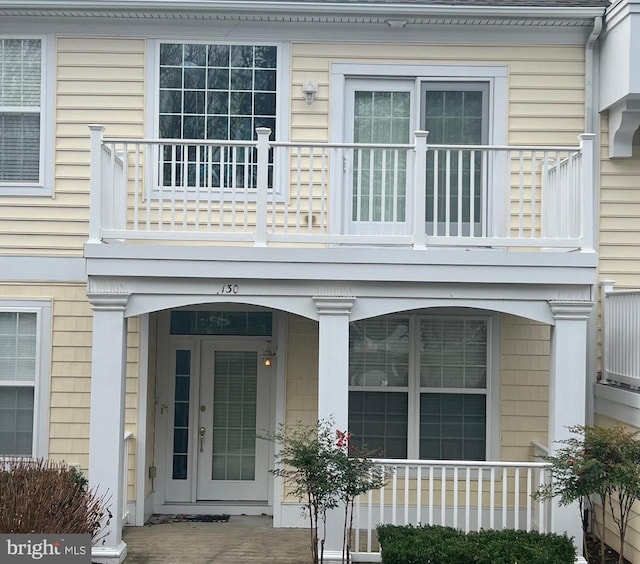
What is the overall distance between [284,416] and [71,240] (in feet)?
10.5

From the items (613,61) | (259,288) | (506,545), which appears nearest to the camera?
(506,545)

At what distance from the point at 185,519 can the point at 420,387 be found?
10.4 feet

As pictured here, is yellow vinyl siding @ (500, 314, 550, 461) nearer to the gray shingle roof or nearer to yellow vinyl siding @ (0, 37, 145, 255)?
the gray shingle roof

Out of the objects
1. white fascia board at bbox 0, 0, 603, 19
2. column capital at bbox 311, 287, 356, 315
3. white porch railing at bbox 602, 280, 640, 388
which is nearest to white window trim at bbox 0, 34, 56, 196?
white fascia board at bbox 0, 0, 603, 19

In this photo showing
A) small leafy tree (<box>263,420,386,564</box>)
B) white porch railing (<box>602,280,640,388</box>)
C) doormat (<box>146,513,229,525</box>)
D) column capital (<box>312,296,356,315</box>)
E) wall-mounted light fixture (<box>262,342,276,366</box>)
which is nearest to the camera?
small leafy tree (<box>263,420,386,564</box>)

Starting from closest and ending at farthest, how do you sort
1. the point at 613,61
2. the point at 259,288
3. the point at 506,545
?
the point at 506,545
the point at 259,288
the point at 613,61

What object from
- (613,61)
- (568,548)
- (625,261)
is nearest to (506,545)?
(568,548)

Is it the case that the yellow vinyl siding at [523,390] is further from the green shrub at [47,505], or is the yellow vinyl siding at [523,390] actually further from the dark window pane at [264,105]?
the green shrub at [47,505]

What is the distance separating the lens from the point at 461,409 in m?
9.11

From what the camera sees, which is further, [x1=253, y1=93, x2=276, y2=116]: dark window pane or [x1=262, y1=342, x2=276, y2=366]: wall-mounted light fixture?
[x1=262, y1=342, x2=276, y2=366]: wall-mounted light fixture

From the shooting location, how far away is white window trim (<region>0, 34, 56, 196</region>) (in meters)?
8.93

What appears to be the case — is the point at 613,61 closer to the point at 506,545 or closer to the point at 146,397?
the point at 506,545

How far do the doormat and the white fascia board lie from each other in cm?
586

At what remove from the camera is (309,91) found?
891 cm
